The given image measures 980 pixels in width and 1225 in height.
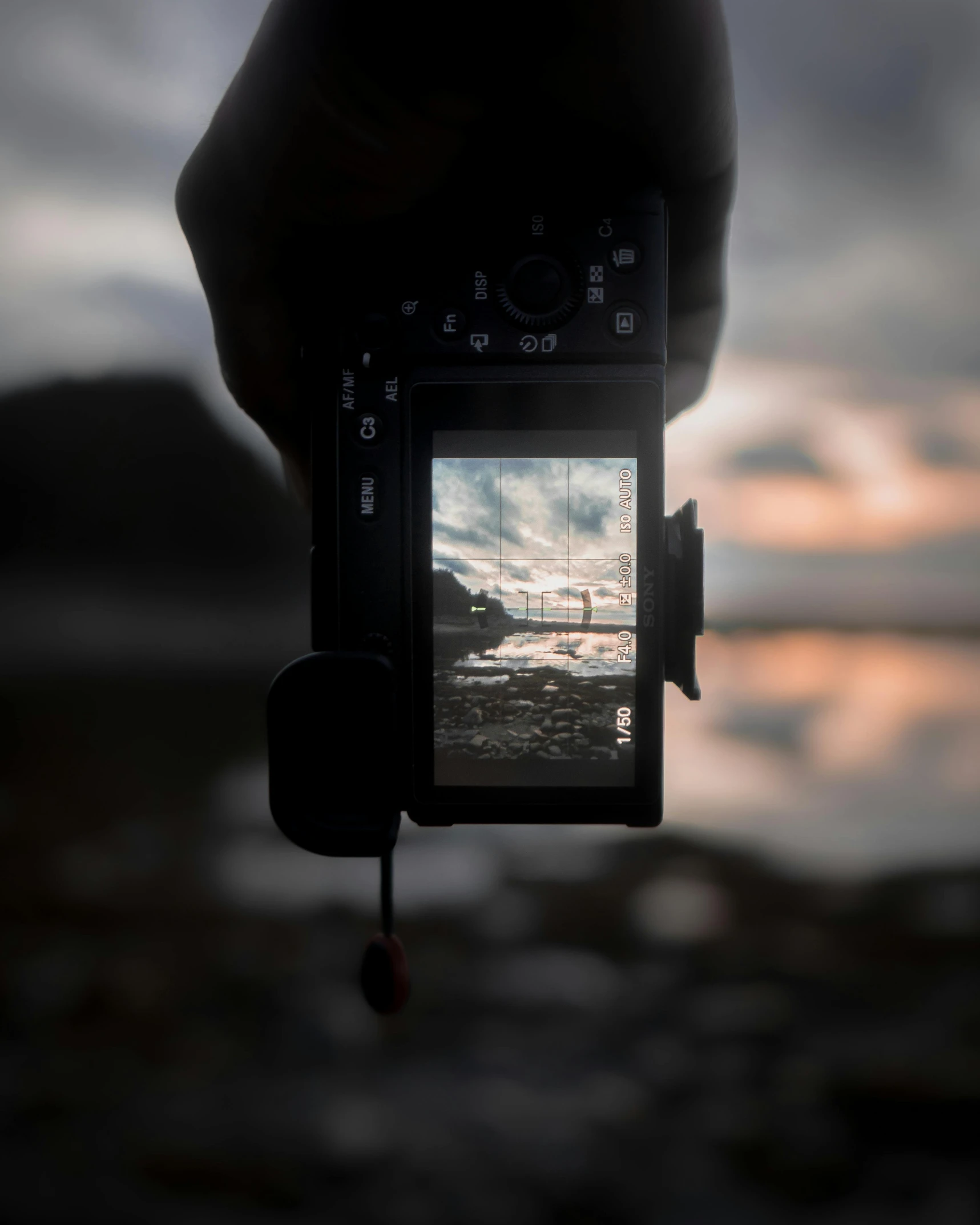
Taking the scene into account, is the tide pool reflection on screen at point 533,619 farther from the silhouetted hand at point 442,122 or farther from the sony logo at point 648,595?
the silhouetted hand at point 442,122

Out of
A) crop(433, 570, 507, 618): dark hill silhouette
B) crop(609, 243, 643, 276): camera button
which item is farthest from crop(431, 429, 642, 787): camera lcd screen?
crop(609, 243, 643, 276): camera button

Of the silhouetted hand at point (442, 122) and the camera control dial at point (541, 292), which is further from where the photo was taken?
the camera control dial at point (541, 292)

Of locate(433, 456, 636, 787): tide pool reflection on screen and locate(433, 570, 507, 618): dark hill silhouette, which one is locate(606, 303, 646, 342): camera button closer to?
locate(433, 456, 636, 787): tide pool reflection on screen

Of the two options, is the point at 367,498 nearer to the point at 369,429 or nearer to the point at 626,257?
the point at 369,429

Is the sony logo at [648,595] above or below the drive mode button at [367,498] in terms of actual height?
below

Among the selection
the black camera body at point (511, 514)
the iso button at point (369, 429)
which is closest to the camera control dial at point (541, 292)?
the black camera body at point (511, 514)

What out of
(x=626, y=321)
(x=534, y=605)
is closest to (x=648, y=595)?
(x=534, y=605)
